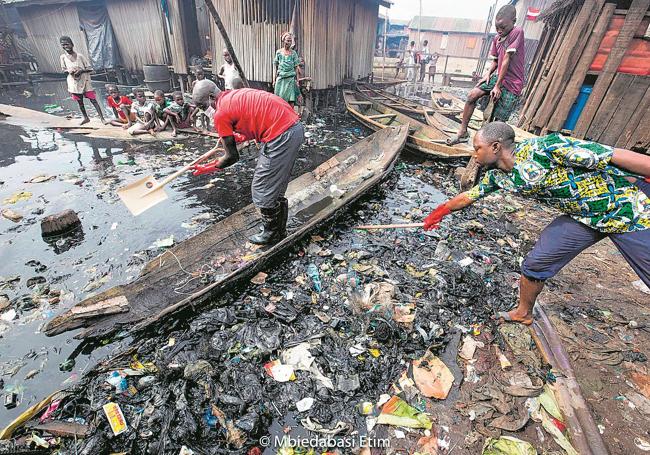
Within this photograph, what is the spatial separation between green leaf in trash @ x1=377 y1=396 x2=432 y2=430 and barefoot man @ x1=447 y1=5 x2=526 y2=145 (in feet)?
15.1

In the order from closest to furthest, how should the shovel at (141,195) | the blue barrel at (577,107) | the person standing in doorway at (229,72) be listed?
the shovel at (141,195), the blue barrel at (577,107), the person standing in doorway at (229,72)

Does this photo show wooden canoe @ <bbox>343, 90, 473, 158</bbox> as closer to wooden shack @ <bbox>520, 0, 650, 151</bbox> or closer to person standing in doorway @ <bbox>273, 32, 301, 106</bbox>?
person standing in doorway @ <bbox>273, 32, 301, 106</bbox>

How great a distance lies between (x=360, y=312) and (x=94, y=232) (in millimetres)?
3780

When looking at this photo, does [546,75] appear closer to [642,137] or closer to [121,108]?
[642,137]

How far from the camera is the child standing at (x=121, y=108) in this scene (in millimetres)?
8023

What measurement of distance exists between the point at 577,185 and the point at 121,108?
961 cm

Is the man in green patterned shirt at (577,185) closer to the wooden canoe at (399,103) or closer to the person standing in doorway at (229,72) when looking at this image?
the person standing in doorway at (229,72)

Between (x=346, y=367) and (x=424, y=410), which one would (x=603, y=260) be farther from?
(x=346, y=367)

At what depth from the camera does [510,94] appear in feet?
16.0

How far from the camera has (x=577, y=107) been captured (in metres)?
6.38

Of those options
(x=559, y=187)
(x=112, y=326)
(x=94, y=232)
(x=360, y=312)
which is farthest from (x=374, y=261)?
(x=94, y=232)

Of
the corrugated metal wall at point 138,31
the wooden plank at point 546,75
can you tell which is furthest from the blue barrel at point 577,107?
the corrugated metal wall at point 138,31

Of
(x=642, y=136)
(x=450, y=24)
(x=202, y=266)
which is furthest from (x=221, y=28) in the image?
(x=450, y=24)

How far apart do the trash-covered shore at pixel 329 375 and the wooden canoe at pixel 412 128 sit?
3.31 meters
